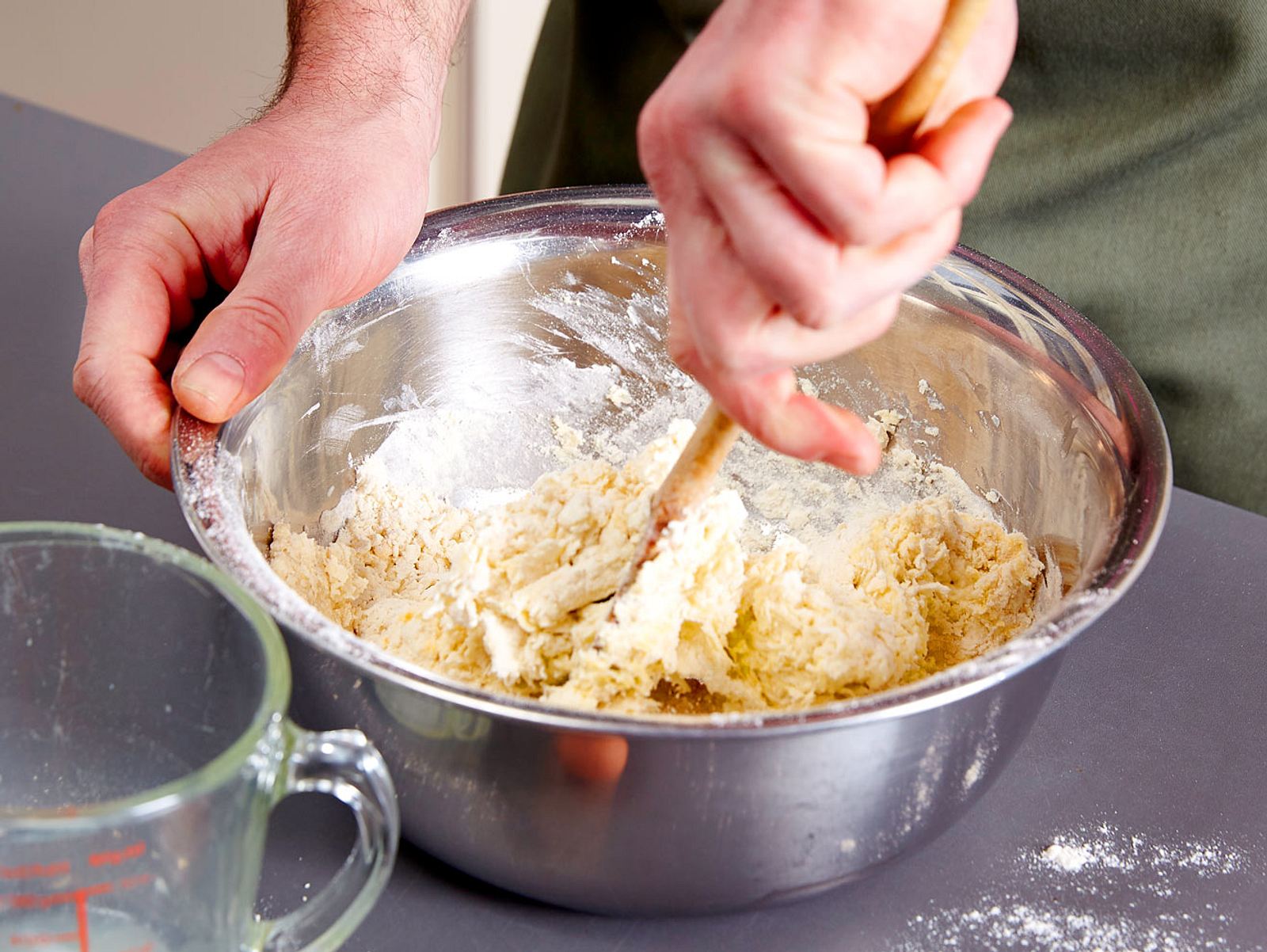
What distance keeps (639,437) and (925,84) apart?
620 millimetres

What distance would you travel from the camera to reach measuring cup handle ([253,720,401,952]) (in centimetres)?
51

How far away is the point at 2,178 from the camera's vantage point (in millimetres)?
1451

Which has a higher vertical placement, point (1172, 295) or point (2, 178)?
point (1172, 295)

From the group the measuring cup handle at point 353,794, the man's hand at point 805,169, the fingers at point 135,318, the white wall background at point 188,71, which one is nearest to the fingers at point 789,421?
the man's hand at point 805,169

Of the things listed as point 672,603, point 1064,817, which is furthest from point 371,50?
point 1064,817

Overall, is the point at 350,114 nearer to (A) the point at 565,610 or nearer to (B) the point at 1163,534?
(A) the point at 565,610

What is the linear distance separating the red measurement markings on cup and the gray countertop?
16 centimetres

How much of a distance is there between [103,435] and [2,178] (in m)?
0.56

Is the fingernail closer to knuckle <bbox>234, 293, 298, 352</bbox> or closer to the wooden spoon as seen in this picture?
knuckle <bbox>234, 293, 298, 352</bbox>

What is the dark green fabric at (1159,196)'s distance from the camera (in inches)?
43.7

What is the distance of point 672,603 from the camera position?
747mm

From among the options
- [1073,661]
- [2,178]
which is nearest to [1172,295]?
[1073,661]

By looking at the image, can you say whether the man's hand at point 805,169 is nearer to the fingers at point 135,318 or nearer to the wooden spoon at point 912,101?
the wooden spoon at point 912,101

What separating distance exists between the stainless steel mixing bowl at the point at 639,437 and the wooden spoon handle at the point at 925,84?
250 mm
